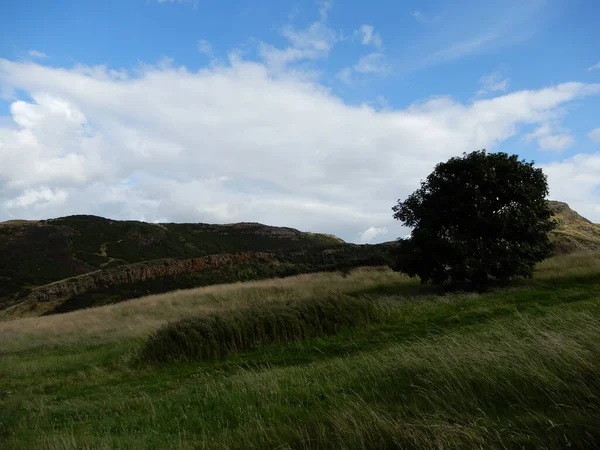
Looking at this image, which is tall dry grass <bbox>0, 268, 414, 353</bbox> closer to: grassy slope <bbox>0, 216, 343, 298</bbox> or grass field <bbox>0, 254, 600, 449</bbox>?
grass field <bbox>0, 254, 600, 449</bbox>

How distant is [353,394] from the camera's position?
663 centimetres

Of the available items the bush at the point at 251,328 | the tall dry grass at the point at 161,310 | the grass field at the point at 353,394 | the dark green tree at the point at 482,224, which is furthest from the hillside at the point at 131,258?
the grass field at the point at 353,394

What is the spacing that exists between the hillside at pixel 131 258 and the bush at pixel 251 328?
26373mm

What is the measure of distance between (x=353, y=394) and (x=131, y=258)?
90597 millimetres

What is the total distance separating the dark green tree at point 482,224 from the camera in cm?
2103

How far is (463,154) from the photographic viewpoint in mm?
23062

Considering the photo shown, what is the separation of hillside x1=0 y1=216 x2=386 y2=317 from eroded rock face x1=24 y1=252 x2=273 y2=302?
0.43 ft

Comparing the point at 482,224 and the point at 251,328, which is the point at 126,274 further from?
the point at 482,224

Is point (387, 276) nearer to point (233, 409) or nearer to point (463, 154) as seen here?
point (463, 154)

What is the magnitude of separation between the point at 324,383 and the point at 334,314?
28.3ft

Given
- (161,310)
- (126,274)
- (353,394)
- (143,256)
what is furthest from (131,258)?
(353,394)

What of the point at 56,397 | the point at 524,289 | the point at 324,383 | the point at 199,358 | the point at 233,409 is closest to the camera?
the point at 233,409

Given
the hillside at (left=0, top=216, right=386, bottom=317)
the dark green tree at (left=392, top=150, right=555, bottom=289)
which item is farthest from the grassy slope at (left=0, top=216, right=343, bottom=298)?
the dark green tree at (left=392, top=150, right=555, bottom=289)

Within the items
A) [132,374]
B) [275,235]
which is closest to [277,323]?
[132,374]
